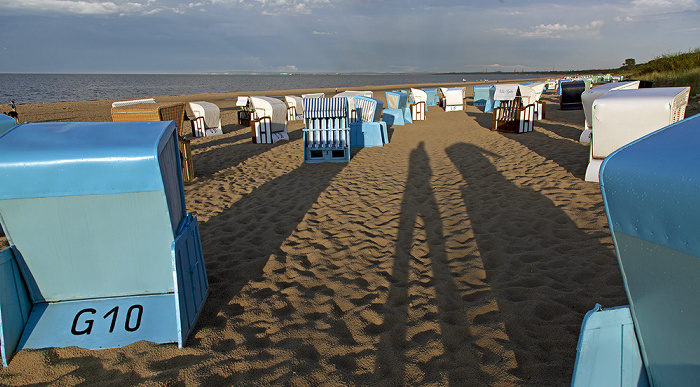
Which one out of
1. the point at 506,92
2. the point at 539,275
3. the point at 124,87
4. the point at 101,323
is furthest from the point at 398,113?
the point at 124,87

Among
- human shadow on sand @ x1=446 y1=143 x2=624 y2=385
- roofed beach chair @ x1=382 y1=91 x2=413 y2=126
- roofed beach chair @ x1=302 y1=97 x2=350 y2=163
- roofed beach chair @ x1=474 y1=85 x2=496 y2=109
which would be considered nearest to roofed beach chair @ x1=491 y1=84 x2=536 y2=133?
roofed beach chair @ x1=382 y1=91 x2=413 y2=126

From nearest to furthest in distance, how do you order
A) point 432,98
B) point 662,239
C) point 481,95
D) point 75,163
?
point 662,239
point 75,163
point 481,95
point 432,98

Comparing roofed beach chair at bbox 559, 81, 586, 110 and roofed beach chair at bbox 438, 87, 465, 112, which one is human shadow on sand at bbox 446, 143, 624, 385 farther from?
roofed beach chair at bbox 559, 81, 586, 110

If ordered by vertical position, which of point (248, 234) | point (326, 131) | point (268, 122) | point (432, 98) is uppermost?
point (432, 98)

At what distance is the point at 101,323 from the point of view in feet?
8.77

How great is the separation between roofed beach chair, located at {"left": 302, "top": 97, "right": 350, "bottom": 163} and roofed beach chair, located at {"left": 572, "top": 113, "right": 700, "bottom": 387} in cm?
708

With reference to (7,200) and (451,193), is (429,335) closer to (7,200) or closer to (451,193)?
(7,200)

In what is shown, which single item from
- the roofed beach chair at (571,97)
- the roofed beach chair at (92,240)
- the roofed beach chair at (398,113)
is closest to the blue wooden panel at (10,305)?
the roofed beach chair at (92,240)

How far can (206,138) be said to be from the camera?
12555 millimetres

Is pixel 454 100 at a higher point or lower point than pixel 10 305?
higher

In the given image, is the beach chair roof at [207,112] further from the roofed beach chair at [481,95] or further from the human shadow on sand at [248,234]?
the roofed beach chair at [481,95]

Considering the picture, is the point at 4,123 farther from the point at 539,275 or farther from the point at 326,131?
the point at 326,131

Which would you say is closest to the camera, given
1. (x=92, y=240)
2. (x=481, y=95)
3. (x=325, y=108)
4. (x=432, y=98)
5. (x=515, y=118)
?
(x=92, y=240)

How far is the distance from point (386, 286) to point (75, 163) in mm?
2383
